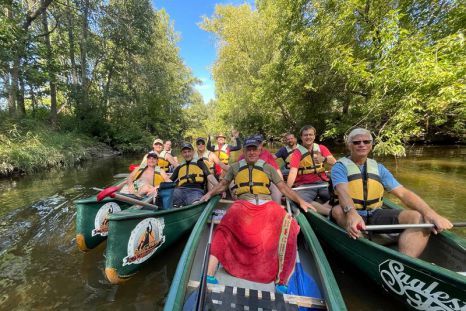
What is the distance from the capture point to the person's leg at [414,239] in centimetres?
257

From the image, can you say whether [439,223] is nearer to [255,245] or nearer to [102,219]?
[255,245]

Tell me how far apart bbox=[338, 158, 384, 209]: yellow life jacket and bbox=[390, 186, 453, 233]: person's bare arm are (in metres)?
0.18

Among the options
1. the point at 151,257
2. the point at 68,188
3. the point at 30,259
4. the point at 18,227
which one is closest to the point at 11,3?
the point at 68,188

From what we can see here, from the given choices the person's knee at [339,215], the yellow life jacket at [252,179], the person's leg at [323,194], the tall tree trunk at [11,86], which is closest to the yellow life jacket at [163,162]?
the person's leg at [323,194]

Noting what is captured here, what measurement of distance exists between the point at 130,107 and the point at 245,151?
19733 mm

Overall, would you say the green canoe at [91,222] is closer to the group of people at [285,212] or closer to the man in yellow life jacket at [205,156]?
the group of people at [285,212]

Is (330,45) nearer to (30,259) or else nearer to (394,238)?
(394,238)

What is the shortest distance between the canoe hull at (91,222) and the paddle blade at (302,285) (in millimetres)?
2738

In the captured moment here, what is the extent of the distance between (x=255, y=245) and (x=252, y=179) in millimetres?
965

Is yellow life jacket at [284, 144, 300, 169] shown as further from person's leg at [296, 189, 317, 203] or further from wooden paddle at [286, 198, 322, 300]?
wooden paddle at [286, 198, 322, 300]

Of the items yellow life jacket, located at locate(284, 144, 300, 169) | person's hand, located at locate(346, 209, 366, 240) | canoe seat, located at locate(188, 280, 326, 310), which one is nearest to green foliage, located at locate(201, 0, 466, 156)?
yellow life jacket, located at locate(284, 144, 300, 169)

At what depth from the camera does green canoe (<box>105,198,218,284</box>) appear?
9.48 feet

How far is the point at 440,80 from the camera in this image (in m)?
5.63

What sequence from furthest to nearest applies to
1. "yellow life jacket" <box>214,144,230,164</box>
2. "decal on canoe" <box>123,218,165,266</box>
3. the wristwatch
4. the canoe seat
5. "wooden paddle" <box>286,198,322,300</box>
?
"yellow life jacket" <box>214,144,230,164</box> < "decal on canoe" <box>123,218,165,266</box> < the wristwatch < "wooden paddle" <box>286,198,322,300</box> < the canoe seat
